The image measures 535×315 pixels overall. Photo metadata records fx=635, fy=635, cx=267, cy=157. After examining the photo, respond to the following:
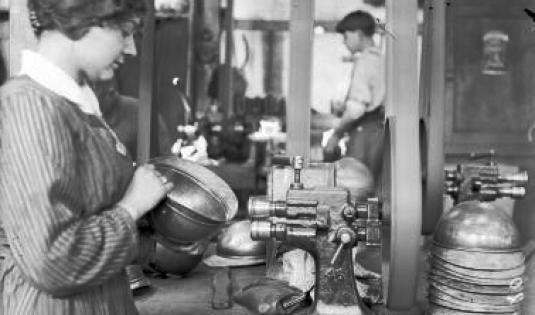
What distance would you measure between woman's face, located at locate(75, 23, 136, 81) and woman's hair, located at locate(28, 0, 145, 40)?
14mm

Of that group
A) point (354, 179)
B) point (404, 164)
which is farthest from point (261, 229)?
point (354, 179)

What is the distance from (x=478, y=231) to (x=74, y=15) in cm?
Result: 122

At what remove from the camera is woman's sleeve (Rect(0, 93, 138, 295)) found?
106 centimetres

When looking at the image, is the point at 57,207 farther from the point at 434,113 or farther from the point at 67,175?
the point at 434,113

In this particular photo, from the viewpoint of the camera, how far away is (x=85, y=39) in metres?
1.15

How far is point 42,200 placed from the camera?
1.05m

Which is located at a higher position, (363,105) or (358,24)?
(358,24)

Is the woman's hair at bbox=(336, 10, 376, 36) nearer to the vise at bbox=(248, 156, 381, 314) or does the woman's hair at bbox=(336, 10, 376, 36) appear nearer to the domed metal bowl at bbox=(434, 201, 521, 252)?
the domed metal bowl at bbox=(434, 201, 521, 252)

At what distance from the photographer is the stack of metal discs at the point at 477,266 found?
1.73 meters

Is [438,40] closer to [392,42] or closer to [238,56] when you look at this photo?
[392,42]

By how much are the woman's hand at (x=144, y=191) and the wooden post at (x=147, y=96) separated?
1.27m

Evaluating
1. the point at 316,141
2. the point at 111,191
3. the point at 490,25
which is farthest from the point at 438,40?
the point at 316,141

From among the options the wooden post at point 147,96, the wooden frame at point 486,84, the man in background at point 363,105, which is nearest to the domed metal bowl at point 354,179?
the wooden post at point 147,96

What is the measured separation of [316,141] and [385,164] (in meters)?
4.72
